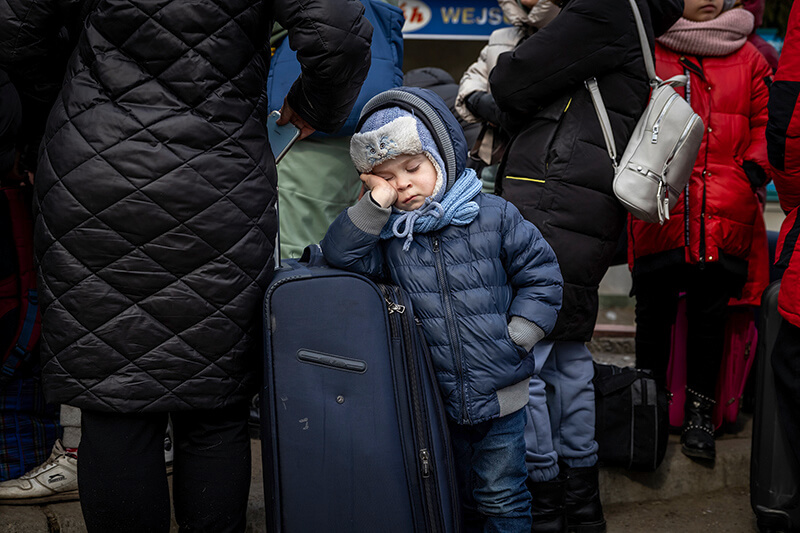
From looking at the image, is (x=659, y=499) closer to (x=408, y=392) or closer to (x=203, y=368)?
(x=408, y=392)

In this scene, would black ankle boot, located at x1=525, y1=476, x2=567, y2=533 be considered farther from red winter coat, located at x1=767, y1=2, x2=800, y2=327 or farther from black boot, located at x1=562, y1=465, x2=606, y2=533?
red winter coat, located at x1=767, y1=2, x2=800, y2=327

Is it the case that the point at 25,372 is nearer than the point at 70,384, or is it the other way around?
the point at 70,384

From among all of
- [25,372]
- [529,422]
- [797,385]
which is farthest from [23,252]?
[797,385]

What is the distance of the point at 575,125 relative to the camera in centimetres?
255

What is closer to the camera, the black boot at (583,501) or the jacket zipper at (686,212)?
the black boot at (583,501)

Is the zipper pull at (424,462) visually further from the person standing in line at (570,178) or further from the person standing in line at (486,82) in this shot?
the person standing in line at (486,82)

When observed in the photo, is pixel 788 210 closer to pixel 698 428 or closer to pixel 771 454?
pixel 771 454

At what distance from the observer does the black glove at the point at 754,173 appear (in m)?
2.95

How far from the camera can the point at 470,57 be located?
6.02m

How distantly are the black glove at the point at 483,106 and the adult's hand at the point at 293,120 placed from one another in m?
0.96

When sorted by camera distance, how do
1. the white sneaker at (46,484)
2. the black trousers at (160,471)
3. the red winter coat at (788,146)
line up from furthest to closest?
the white sneaker at (46,484) < the red winter coat at (788,146) < the black trousers at (160,471)

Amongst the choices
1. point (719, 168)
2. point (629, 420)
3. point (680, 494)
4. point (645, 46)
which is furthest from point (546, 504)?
point (645, 46)

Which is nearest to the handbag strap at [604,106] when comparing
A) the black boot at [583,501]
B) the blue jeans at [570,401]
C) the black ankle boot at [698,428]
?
the blue jeans at [570,401]

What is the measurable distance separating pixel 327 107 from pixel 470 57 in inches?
170
